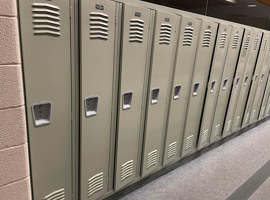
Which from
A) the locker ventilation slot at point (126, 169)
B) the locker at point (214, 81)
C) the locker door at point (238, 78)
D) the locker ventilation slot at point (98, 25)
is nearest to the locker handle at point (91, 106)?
the locker ventilation slot at point (98, 25)

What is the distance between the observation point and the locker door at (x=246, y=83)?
3109mm

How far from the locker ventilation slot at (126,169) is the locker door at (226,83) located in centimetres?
153

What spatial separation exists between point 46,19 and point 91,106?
664mm

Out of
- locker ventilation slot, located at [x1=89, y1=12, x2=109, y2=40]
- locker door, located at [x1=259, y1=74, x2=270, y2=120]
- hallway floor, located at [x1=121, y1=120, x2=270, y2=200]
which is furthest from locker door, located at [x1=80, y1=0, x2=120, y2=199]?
locker door, located at [x1=259, y1=74, x2=270, y2=120]

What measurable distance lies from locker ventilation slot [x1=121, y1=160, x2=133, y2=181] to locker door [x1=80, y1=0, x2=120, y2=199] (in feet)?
0.46

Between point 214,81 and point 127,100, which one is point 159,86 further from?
point 214,81

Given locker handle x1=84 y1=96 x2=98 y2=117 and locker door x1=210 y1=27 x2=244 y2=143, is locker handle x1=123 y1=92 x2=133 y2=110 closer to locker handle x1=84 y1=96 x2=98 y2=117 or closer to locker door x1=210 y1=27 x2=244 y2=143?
locker handle x1=84 y1=96 x2=98 y2=117

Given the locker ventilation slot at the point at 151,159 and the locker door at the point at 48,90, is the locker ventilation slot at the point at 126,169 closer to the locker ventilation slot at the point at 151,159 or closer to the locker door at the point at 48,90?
the locker ventilation slot at the point at 151,159

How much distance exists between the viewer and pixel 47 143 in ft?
4.45

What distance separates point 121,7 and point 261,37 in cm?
273

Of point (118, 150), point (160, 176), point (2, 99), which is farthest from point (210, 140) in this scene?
point (2, 99)

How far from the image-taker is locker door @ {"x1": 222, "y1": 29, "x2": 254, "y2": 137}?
9.49 feet

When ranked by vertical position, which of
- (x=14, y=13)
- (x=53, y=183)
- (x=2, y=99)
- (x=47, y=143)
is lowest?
(x=53, y=183)

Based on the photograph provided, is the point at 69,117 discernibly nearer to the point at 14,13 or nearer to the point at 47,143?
the point at 47,143
